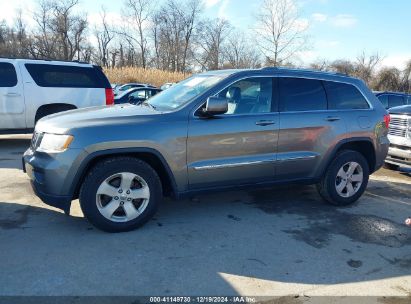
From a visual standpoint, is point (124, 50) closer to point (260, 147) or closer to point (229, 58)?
point (229, 58)

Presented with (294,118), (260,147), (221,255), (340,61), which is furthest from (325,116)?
(340,61)

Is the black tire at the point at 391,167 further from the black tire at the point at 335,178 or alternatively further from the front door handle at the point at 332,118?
the front door handle at the point at 332,118

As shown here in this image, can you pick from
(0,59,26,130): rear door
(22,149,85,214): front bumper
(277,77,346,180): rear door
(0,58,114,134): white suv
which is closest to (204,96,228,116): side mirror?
(277,77,346,180): rear door

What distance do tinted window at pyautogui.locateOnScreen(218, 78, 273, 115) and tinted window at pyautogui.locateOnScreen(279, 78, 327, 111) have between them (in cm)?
20

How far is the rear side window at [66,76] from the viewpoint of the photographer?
889cm

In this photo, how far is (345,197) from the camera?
5457mm

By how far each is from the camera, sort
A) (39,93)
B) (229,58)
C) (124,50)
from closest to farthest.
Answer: (39,93)
(229,58)
(124,50)

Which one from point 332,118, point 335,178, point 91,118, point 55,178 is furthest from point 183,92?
point 335,178

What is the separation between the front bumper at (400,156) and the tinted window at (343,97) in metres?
2.40

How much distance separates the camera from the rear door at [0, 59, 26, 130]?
8.59m

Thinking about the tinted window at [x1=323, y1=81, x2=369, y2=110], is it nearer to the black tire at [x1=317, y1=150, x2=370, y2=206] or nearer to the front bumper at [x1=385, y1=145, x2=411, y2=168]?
the black tire at [x1=317, y1=150, x2=370, y2=206]

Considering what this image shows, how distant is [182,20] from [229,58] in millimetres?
11891

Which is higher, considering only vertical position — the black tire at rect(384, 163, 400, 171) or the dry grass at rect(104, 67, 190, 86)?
the dry grass at rect(104, 67, 190, 86)

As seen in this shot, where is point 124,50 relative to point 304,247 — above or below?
above
